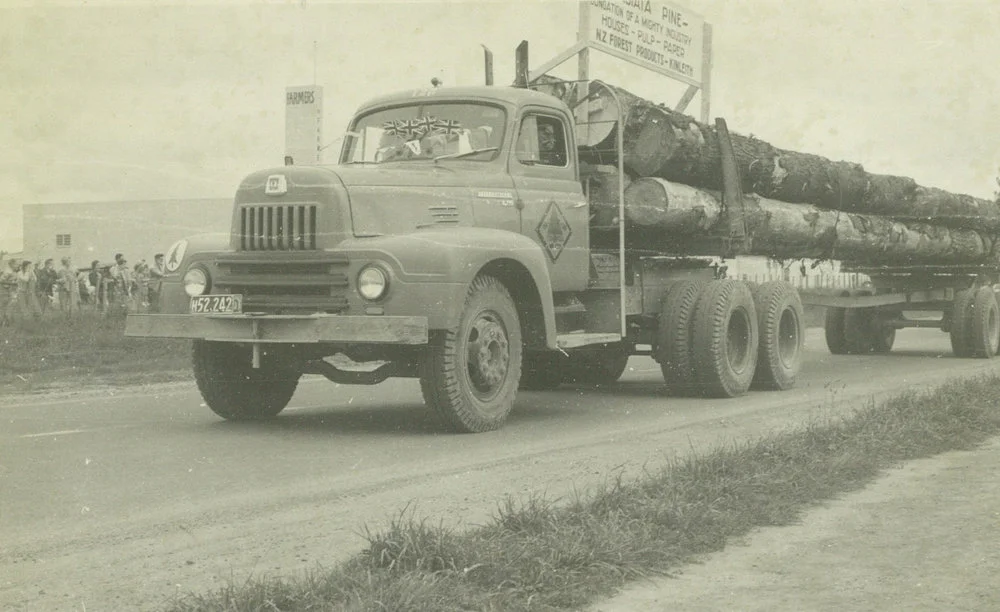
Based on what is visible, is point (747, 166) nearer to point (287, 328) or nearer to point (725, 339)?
point (725, 339)

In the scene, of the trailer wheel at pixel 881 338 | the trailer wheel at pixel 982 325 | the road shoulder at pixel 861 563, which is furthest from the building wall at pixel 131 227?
the road shoulder at pixel 861 563

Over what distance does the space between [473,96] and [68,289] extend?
12.4 m

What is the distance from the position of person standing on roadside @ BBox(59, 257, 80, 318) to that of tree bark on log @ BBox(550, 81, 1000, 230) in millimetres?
10765

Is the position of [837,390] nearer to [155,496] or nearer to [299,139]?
[299,139]

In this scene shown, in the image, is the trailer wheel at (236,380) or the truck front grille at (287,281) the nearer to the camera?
the truck front grille at (287,281)

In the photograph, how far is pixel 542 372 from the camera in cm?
1259

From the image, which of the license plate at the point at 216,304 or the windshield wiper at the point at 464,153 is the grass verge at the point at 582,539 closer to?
the license plate at the point at 216,304

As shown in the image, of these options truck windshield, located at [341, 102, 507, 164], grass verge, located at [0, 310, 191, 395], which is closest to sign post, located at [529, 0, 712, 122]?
truck windshield, located at [341, 102, 507, 164]

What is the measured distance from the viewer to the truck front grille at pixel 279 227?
8.30 m

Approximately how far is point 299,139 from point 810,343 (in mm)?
12860

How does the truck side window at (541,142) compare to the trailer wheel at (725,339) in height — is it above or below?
above

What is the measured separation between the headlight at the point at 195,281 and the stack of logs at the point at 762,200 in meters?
3.69

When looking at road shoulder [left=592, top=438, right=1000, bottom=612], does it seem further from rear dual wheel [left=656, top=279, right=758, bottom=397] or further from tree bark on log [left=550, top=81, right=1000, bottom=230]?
tree bark on log [left=550, top=81, right=1000, bottom=230]

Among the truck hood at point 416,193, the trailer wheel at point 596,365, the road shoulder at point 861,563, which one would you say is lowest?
Answer: the road shoulder at point 861,563
